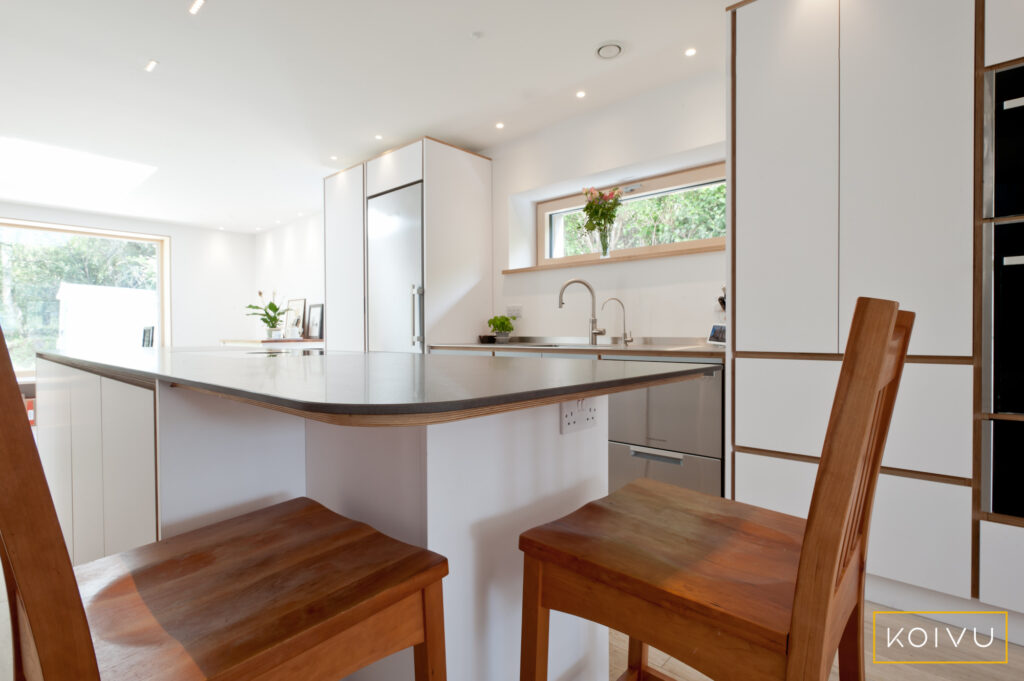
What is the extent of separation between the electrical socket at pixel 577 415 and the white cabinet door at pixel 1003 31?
176 centimetres

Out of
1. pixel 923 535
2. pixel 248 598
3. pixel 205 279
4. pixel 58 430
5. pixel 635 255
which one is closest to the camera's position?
pixel 248 598

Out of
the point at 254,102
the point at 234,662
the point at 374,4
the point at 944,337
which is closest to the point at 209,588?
the point at 234,662

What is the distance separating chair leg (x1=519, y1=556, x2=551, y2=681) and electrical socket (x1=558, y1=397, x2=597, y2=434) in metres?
0.38

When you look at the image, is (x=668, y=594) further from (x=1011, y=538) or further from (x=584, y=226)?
(x=584, y=226)

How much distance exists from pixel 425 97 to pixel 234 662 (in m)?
3.34

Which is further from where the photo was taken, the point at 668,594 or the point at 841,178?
the point at 841,178

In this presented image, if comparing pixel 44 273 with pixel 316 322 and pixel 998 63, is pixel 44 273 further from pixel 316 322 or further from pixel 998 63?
pixel 998 63

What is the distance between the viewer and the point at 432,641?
71 centimetres

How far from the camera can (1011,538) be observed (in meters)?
1.52

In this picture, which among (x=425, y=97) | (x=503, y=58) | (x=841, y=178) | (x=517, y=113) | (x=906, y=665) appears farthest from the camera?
(x=517, y=113)

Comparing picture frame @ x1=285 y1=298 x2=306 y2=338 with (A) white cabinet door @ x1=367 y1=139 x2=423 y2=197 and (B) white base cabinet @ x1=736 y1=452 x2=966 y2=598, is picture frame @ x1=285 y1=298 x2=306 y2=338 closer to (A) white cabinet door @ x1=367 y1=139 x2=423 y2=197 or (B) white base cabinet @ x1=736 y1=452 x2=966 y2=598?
(A) white cabinet door @ x1=367 y1=139 x2=423 y2=197

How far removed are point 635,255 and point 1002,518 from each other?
2.15 meters

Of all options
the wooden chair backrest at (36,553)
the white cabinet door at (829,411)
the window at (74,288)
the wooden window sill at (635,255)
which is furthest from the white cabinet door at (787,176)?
the window at (74,288)

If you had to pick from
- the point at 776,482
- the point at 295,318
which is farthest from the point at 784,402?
the point at 295,318
